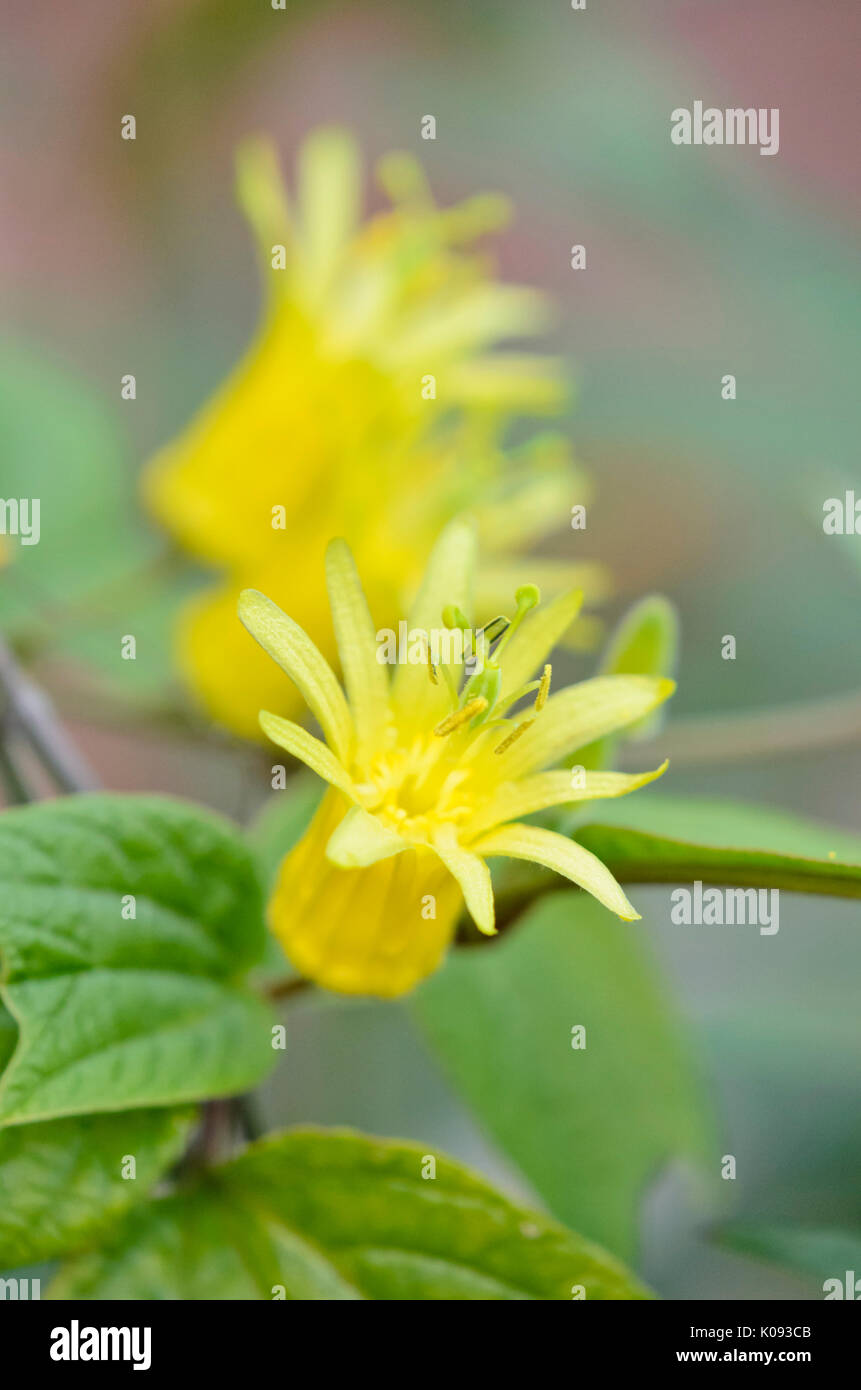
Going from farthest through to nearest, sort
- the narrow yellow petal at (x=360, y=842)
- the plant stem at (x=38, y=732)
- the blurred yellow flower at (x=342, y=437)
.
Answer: the blurred yellow flower at (x=342, y=437), the plant stem at (x=38, y=732), the narrow yellow petal at (x=360, y=842)

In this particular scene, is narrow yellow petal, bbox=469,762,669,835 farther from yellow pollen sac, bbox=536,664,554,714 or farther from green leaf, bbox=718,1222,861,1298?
green leaf, bbox=718,1222,861,1298

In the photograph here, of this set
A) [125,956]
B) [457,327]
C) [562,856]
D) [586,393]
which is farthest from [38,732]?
[586,393]

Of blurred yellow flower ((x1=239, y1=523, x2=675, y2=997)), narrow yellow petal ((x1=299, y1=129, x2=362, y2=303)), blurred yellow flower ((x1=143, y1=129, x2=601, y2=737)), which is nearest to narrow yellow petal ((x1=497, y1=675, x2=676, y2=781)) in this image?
blurred yellow flower ((x1=239, y1=523, x2=675, y2=997))

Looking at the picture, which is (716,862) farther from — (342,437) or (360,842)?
(342,437)

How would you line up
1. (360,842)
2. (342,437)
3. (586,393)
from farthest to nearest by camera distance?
(586,393), (342,437), (360,842)

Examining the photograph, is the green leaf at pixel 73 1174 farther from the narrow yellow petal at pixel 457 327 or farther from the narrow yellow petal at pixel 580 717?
the narrow yellow petal at pixel 457 327

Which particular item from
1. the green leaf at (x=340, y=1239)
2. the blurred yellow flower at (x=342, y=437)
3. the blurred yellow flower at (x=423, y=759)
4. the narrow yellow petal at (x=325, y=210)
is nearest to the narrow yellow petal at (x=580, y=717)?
the blurred yellow flower at (x=423, y=759)

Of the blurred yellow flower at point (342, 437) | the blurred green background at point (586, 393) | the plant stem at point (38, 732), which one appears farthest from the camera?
the blurred green background at point (586, 393)
